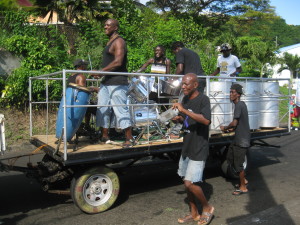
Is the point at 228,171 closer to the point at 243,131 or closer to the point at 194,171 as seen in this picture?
the point at 243,131

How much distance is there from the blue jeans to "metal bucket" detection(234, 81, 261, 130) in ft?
7.95

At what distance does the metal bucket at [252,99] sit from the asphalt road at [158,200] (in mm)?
1097

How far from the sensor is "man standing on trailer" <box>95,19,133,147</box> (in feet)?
16.9

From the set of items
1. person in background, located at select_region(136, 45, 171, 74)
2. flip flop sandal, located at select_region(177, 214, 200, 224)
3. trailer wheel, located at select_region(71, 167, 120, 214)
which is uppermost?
person in background, located at select_region(136, 45, 171, 74)

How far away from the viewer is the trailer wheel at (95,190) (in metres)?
4.58

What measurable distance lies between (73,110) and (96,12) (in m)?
9.14

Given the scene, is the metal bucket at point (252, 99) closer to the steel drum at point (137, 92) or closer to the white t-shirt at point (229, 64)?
the white t-shirt at point (229, 64)

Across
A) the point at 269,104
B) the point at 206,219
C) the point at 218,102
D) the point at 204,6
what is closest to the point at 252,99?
the point at 269,104

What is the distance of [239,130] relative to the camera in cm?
564

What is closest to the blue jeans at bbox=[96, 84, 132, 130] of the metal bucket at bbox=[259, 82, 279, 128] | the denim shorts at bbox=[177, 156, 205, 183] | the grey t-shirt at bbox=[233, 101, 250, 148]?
the denim shorts at bbox=[177, 156, 205, 183]

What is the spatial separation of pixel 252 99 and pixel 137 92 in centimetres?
230

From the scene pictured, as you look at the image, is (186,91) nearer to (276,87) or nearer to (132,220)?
(132,220)

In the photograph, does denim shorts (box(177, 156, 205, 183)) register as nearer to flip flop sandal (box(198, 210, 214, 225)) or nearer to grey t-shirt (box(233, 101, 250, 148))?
flip flop sandal (box(198, 210, 214, 225))

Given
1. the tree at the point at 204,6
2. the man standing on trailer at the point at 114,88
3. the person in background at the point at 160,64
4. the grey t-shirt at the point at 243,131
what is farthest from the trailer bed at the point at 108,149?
the tree at the point at 204,6
